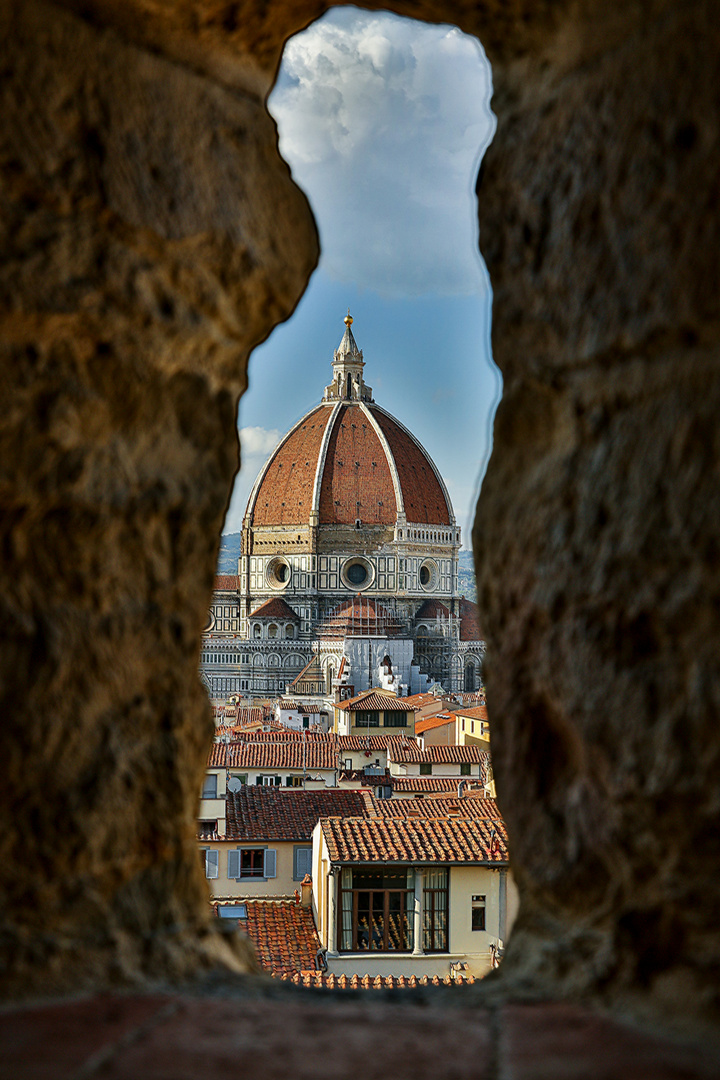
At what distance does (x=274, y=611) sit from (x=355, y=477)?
13204 mm

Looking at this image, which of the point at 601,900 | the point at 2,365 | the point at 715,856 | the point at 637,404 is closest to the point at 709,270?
the point at 637,404

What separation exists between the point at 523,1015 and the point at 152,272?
160 cm

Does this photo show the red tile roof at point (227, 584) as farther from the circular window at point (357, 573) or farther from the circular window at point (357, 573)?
the circular window at point (357, 573)

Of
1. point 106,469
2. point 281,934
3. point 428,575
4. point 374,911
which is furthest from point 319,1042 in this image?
point 428,575

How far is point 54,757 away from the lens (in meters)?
1.98

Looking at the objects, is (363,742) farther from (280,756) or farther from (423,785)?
(423,785)

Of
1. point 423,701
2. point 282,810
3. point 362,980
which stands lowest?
point 362,980

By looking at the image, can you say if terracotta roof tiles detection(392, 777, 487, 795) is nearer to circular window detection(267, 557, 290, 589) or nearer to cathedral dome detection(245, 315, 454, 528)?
circular window detection(267, 557, 290, 589)

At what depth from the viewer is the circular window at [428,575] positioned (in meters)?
63.3

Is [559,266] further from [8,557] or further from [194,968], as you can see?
[194,968]

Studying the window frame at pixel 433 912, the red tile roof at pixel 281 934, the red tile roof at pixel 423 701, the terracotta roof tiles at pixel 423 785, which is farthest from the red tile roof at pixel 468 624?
the window frame at pixel 433 912

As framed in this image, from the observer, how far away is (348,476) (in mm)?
66438

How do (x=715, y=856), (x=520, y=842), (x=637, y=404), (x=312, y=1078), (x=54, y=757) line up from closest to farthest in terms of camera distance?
(x=312, y=1078) < (x=715, y=856) < (x=637, y=404) < (x=54, y=757) < (x=520, y=842)

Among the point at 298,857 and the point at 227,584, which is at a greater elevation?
the point at 227,584
